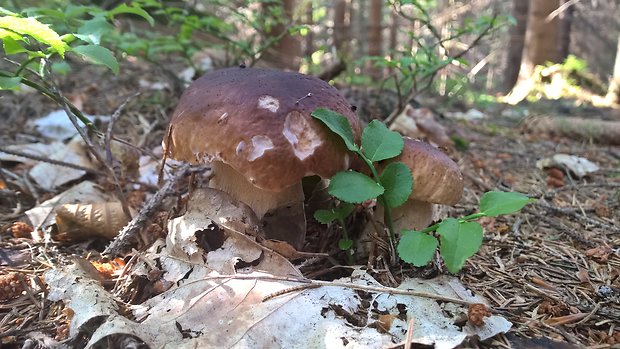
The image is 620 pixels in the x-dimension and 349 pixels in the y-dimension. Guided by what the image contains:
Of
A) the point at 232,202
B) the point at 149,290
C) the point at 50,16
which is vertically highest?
the point at 50,16

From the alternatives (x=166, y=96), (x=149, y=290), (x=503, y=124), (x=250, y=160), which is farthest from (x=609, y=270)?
(x=503, y=124)

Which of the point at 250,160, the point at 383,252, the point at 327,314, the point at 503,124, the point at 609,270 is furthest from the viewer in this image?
the point at 503,124

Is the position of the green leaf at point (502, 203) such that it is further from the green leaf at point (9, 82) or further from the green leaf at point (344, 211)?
the green leaf at point (9, 82)

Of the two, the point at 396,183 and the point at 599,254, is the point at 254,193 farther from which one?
the point at 599,254

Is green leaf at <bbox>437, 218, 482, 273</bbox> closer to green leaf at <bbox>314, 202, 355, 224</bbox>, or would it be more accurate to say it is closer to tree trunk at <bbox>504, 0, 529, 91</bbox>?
green leaf at <bbox>314, 202, 355, 224</bbox>

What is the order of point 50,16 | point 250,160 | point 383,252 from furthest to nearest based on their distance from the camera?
1. point 50,16
2. point 383,252
3. point 250,160

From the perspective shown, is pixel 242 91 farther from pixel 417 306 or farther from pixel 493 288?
pixel 493 288

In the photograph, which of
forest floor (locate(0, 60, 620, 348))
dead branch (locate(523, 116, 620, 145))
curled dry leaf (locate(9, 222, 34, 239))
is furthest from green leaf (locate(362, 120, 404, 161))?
dead branch (locate(523, 116, 620, 145))
